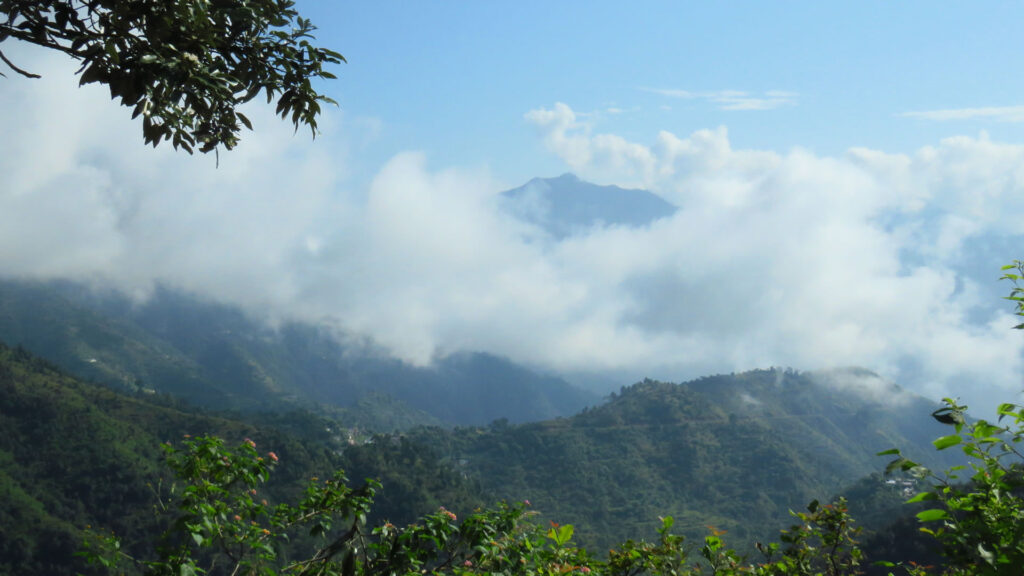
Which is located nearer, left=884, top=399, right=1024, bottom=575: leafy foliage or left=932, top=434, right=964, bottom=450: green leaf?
left=932, top=434, right=964, bottom=450: green leaf

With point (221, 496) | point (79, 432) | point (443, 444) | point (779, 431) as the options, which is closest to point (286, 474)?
point (79, 432)

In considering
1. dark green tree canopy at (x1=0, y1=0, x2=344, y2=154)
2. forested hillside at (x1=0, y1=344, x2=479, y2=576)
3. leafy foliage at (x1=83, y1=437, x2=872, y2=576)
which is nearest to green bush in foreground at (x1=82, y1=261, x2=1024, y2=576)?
leafy foliage at (x1=83, y1=437, x2=872, y2=576)

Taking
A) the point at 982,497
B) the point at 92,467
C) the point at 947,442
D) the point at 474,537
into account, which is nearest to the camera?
the point at 947,442

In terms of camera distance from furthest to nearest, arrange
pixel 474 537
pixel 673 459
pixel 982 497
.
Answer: pixel 673 459 < pixel 474 537 < pixel 982 497

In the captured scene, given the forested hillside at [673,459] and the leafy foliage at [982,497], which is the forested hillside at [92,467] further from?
the leafy foliage at [982,497]

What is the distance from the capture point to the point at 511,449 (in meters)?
148

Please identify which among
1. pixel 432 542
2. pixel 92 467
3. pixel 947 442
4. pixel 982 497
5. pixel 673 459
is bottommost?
pixel 92 467

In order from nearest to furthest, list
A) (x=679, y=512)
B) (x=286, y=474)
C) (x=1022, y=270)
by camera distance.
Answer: (x=1022, y=270) → (x=286, y=474) → (x=679, y=512)

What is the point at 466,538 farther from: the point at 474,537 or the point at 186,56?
the point at 186,56

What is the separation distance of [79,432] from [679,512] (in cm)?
9549

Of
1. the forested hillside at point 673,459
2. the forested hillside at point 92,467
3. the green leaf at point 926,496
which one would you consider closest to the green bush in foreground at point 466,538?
the green leaf at point 926,496

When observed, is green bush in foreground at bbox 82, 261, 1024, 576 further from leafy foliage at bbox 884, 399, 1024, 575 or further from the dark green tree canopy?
the dark green tree canopy

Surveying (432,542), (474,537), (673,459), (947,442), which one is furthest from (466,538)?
(673,459)

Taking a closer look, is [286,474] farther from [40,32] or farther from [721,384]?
[721,384]
